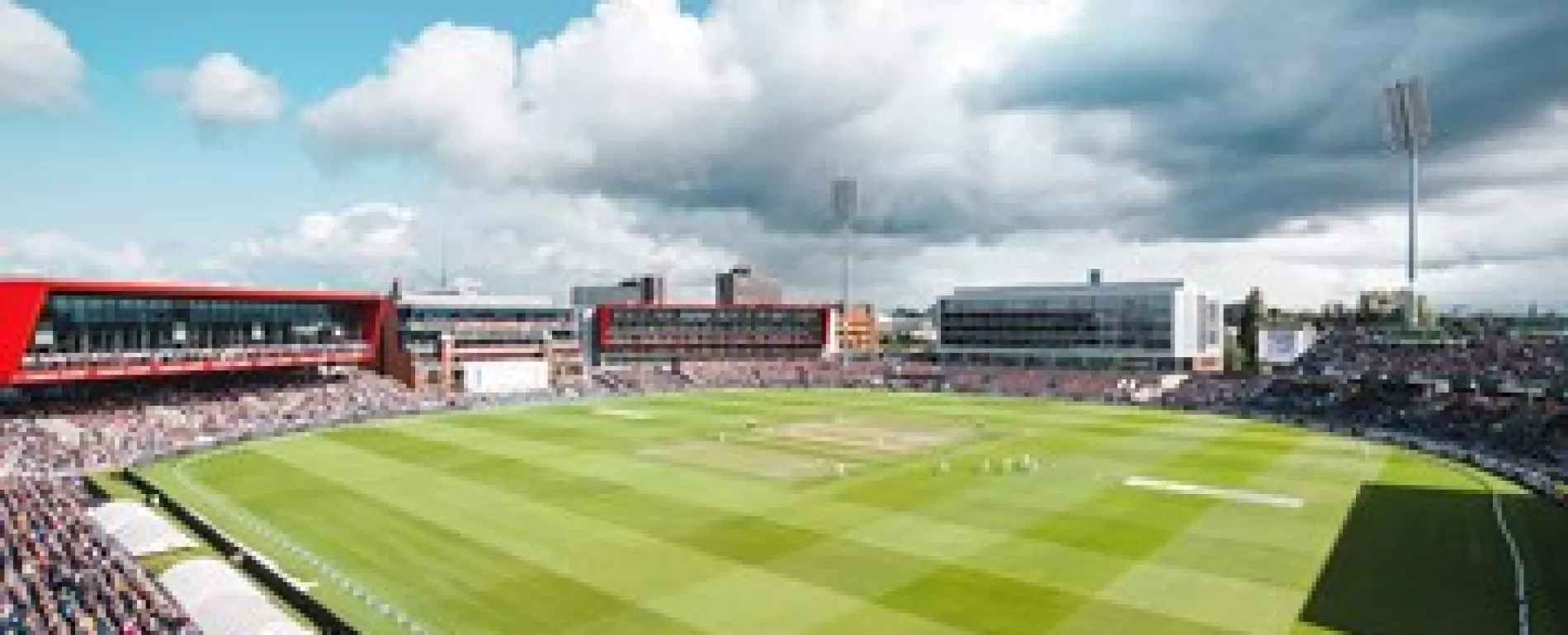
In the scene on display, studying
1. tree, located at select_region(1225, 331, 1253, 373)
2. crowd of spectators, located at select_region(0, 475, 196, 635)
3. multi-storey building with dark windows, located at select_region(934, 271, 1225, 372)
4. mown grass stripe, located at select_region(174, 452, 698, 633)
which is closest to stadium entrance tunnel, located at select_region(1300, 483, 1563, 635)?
mown grass stripe, located at select_region(174, 452, 698, 633)

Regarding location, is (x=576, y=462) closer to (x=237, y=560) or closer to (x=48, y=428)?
(x=237, y=560)

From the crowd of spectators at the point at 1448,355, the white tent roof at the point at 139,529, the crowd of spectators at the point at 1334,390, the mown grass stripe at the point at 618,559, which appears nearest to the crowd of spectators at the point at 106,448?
the white tent roof at the point at 139,529

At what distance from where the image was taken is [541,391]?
86750mm

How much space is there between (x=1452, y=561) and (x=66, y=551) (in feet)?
158

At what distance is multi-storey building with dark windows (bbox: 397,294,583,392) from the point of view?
83.9m

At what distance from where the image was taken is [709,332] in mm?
114688

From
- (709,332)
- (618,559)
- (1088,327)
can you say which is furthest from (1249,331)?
(618,559)

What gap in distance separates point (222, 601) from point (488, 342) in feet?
215

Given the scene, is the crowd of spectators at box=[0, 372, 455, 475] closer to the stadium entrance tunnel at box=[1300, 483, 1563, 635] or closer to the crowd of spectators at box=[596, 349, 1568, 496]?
the crowd of spectators at box=[596, 349, 1568, 496]

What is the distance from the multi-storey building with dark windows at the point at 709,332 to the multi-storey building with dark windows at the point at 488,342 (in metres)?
9.22

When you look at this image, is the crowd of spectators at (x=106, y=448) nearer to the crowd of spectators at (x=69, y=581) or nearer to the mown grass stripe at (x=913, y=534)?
the crowd of spectators at (x=69, y=581)

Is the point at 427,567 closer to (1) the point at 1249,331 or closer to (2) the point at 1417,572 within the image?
(2) the point at 1417,572

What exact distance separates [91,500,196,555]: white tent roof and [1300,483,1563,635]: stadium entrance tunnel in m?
39.3

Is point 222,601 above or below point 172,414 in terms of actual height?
below
